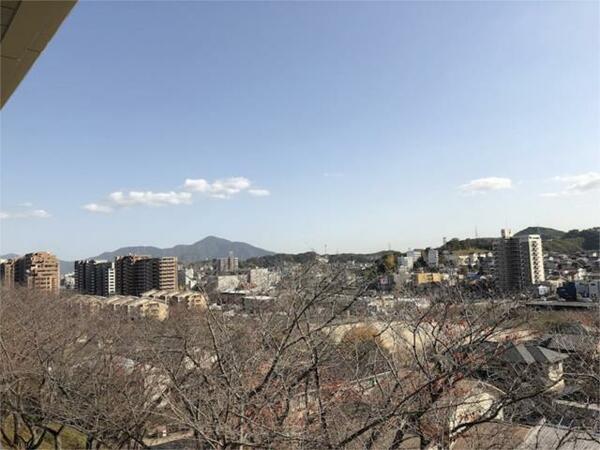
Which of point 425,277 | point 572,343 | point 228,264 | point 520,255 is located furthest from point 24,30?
point 520,255

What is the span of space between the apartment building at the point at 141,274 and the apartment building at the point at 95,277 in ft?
3.48

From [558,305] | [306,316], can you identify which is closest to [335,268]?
[306,316]

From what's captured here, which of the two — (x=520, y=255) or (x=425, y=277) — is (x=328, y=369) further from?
(x=520, y=255)

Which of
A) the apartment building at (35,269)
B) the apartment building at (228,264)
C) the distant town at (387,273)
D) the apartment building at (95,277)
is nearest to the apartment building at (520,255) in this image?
the distant town at (387,273)

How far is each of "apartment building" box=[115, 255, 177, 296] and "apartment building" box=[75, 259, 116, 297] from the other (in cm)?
106

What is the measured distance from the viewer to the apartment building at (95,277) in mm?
39219

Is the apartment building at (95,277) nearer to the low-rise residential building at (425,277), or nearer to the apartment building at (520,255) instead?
the apartment building at (520,255)

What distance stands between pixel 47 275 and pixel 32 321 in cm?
2785

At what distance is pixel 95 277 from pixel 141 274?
7560 mm

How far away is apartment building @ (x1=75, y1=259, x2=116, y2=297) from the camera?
3922cm

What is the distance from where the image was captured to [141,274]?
1441 inches

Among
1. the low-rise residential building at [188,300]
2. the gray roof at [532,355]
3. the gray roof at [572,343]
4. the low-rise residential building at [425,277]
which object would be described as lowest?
the gray roof at [532,355]

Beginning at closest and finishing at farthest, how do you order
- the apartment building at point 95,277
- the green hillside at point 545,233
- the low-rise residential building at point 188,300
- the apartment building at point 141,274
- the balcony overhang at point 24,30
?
1. the balcony overhang at point 24,30
2. the low-rise residential building at point 188,300
3. the green hillside at point 545,233
4. the apartment building at point 141,274
5. the apartment building at point 95,277

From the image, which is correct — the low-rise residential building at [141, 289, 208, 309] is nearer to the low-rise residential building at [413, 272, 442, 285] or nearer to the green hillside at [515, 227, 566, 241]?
the low-rise residential building at [413, 272, 442, 285]
